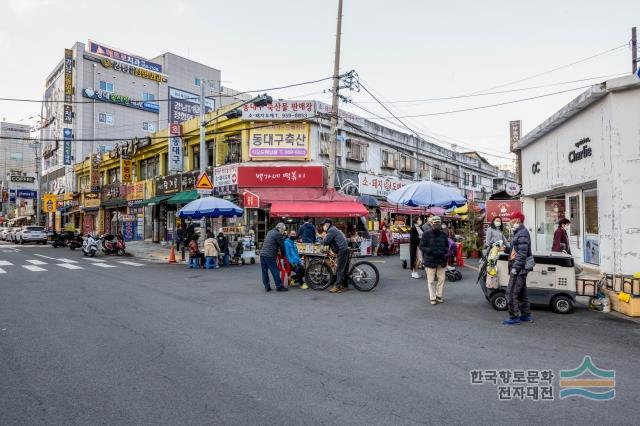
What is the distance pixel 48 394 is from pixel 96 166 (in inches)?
1564

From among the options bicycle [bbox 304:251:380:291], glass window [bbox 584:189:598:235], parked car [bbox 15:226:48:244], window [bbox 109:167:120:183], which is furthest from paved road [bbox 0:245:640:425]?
parked car [bbox 15:226:48:244]

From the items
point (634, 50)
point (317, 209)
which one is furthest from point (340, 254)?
point (634, 50)

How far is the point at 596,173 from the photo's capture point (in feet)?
32.0

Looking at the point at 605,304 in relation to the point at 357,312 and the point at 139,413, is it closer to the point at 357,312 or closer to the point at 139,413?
the point at 357,312

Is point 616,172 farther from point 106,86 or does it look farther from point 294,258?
point 106,86

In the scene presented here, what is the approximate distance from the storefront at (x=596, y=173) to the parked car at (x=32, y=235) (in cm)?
3830

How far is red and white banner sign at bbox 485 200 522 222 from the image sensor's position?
20.7 meters

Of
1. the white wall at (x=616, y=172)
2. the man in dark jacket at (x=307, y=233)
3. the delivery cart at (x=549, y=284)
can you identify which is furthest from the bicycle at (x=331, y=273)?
the white wall at (x=616, y=172)

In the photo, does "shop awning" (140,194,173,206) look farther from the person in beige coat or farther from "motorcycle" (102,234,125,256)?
the person in beige coat

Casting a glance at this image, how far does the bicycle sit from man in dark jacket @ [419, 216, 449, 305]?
201 cm

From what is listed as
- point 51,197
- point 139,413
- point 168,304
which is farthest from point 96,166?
point 139,413

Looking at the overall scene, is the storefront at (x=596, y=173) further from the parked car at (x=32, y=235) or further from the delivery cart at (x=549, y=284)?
the parked car at (x=32, y=235)

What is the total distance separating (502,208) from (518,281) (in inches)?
598

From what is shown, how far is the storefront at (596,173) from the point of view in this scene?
28.6 feet
